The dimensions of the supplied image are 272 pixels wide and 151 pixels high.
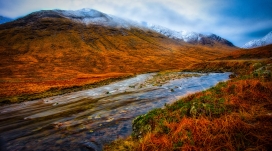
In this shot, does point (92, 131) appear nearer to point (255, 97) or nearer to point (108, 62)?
point (255, 97)

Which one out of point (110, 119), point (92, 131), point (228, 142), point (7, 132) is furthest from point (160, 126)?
point (7, 132)

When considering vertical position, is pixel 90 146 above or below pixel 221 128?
below

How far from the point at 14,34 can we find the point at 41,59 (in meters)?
72.5

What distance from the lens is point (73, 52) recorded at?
11806 cm

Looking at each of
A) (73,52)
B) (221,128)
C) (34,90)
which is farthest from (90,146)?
(73,52)

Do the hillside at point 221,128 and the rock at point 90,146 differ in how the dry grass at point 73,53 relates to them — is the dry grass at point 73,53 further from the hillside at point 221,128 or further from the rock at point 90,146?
the hillside at point 221,128

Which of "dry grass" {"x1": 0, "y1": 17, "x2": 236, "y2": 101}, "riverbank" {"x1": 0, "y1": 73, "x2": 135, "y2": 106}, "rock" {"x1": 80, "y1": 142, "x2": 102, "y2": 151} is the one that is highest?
"dry grass" {"x1": 0, "y1": 17, "x2": 236, "y2": 101}

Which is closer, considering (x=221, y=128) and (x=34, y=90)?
(x=221, y=128)

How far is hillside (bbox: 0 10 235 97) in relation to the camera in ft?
260

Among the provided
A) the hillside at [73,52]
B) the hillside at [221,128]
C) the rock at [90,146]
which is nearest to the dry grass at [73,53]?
the hillside at [73,52]

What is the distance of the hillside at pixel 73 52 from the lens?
7925 centimetres

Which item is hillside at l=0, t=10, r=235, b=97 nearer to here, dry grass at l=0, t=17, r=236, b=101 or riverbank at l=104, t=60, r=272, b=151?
dry grass at l=0, t=17, r=236, b=101

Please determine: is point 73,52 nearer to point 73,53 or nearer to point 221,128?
point 73,53

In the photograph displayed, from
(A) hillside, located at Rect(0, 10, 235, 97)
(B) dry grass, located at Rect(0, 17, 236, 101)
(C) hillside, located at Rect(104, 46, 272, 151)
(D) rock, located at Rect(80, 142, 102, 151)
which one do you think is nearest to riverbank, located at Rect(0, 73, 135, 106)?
(D) rock, located at Rect(80, 142, 102, 151)
